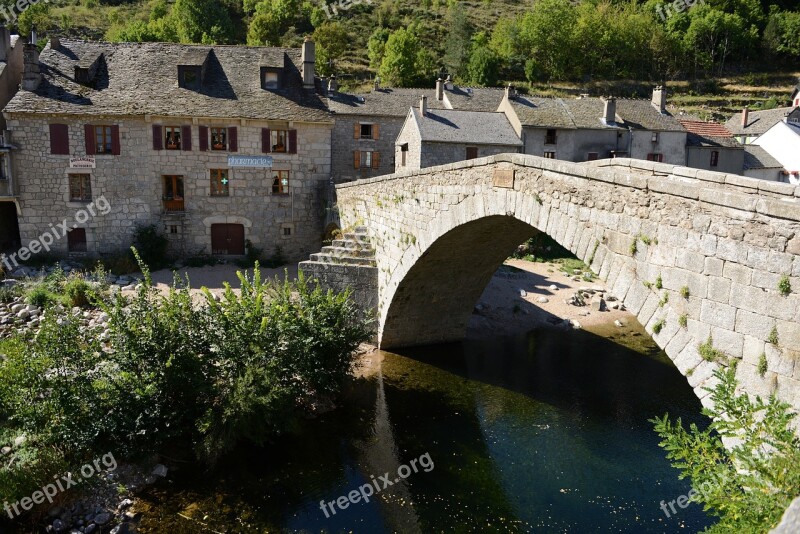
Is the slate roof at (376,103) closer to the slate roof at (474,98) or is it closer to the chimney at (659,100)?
the slate roof at (474,98)

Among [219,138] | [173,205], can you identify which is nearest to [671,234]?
[219,138]

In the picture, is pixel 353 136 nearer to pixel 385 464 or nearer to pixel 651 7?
pixel 385 464

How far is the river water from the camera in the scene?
31.3 feet

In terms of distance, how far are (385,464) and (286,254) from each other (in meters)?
13.0

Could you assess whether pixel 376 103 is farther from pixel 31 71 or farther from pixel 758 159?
pixel 758 159

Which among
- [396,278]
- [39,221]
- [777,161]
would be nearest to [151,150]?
[39,221]

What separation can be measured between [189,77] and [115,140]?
3.42 m

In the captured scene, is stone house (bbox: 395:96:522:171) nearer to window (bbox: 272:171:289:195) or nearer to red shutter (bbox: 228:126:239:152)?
window (bbox: 272:171:289:195)

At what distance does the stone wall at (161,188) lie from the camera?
68.9ft

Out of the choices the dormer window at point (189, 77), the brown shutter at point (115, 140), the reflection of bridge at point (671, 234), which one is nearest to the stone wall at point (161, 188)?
the brown shutter at point (115, 140)

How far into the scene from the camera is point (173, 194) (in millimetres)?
22094

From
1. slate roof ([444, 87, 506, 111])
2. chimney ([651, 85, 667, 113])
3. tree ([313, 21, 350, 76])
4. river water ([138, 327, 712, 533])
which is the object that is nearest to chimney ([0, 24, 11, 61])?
river water ([138, 327, 712, 533])

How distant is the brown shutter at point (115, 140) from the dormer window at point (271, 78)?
17.2 feet

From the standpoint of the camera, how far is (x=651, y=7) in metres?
66.9
